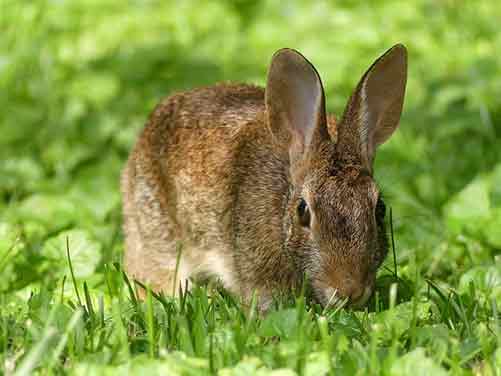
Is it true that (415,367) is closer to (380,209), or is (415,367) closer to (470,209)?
(380,209)

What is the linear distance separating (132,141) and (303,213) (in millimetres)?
3193

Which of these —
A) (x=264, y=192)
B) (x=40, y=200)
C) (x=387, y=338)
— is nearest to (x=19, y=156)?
(x=40, y=200)

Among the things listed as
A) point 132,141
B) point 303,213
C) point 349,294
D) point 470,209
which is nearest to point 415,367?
point 349,294

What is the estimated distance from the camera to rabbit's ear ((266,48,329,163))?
4891mm

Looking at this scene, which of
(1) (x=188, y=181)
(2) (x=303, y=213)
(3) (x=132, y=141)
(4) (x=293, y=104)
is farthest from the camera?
(3) (x=132, y=141)

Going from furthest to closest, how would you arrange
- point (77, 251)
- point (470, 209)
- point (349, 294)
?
point (470, 209)
point (77, 251)
point (349, 294)

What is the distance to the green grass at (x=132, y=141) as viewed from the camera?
3916 millimetres

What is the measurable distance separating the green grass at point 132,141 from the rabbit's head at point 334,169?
0.58 feet

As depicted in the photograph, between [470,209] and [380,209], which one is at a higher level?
[380,209]

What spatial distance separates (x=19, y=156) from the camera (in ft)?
24.5

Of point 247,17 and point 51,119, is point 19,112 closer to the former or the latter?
point 51,119

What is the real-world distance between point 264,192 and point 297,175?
0.86 feet

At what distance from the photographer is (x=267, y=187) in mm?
5105

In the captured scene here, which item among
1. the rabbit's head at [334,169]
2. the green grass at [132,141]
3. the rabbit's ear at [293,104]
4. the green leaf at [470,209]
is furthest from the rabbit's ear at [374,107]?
the green leaf at [470,209]
